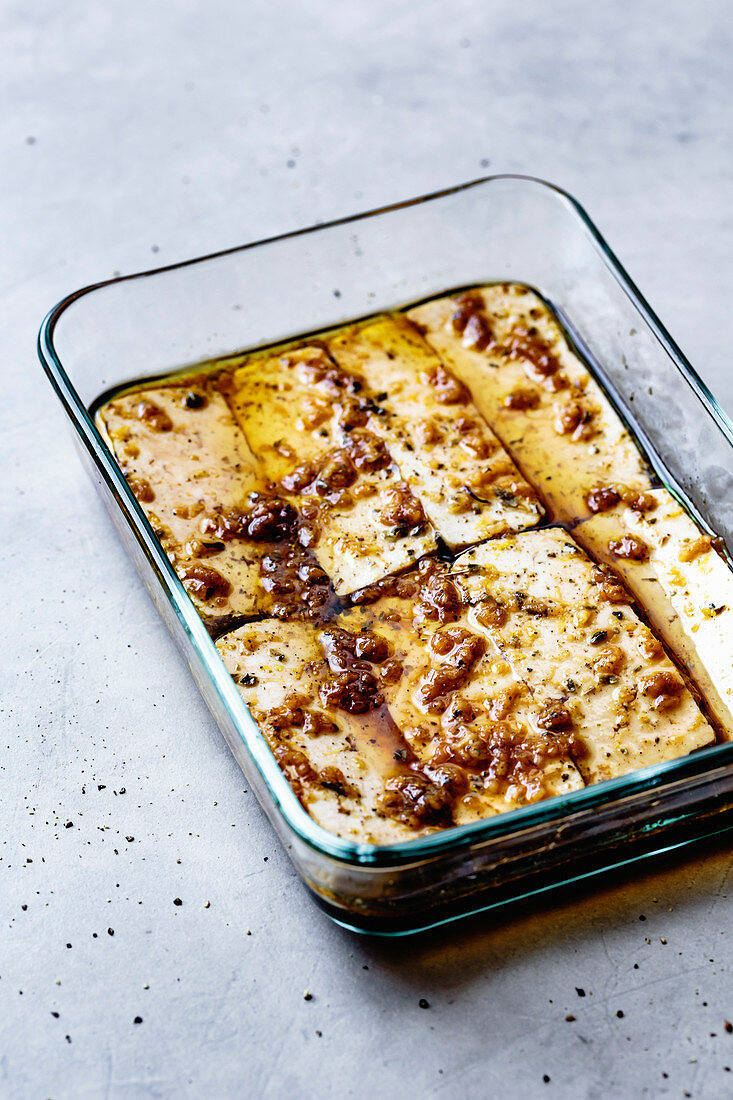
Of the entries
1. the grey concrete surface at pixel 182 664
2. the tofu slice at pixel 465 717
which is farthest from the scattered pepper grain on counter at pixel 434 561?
the grey concrete surface at pixel 182 664

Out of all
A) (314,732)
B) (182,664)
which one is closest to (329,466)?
(182,664)

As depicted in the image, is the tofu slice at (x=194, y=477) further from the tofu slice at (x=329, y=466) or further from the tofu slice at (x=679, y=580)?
the tofu slice at (x=679, y=580)

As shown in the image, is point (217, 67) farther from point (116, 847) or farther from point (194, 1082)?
point (194, 1082)

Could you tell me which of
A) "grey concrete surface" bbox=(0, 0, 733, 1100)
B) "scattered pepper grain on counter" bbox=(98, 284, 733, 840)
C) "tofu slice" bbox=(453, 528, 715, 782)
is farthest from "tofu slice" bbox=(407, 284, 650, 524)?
"grey concrete surface" bbox=(0, 0, 733, 1100)

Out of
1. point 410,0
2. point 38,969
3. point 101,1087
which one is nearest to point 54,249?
point 410,0

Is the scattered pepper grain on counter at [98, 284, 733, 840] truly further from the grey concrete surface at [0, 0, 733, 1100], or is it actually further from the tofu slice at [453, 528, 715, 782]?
the grey concrete surface at [0, 0, 733, 1100]

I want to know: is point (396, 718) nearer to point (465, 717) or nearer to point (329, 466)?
point (465, 717)

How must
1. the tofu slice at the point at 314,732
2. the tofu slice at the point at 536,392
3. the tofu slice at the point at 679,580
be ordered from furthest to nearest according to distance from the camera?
the tofu slice at the point at 536,392
the tofu slice at the point at 679,580
the tofu slice at the point at 314,732
